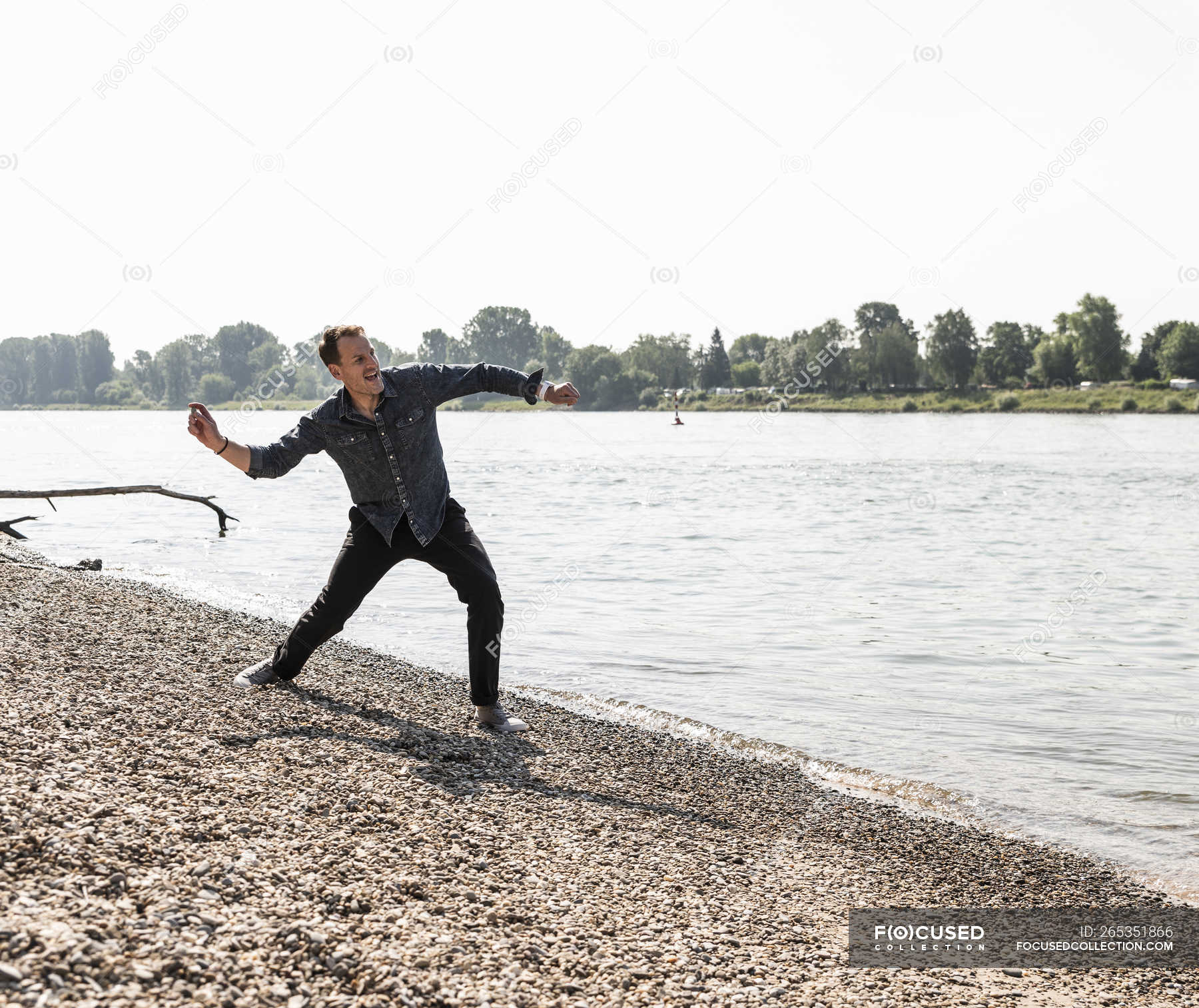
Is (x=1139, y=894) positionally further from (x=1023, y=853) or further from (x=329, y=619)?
(x=329, y=619)

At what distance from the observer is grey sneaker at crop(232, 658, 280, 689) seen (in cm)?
755

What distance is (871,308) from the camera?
500 ft

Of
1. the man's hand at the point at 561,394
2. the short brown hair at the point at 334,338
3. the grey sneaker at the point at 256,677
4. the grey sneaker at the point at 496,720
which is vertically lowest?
the grey sneaker at the point at 496,720

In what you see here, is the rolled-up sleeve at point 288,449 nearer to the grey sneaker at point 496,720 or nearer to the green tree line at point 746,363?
the grey sneaker at point 496,720

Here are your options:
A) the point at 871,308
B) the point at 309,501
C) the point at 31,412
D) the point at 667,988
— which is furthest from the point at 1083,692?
the point at 31,412

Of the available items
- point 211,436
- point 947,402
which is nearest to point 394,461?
point 211,436

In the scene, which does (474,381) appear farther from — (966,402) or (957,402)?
(957,402)

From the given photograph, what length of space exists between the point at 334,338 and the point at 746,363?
15360 centimetres

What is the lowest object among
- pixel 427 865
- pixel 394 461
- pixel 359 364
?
pixel 427 865

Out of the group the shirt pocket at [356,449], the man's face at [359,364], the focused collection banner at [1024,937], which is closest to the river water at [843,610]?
the focused collection banner at [1024,937]

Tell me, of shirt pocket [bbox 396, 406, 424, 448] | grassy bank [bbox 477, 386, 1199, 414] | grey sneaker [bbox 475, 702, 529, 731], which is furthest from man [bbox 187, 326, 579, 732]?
grassy bank [bbox 477, 386, 1199, 414]

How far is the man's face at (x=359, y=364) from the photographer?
Result: 21.2 feet

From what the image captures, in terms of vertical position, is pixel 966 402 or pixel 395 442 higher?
pixel 966 402

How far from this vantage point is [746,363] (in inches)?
6181
